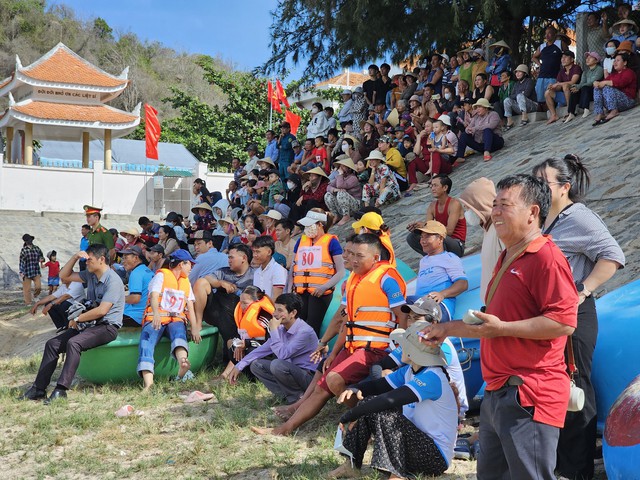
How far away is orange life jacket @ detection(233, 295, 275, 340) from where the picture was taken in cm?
748

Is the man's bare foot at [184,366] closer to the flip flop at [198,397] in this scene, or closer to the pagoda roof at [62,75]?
the flip flop at [198,397]

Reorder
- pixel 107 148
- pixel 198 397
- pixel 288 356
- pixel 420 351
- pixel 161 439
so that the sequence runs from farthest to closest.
A: pixel 107 148 < pixel 198 397 < pixel 288 356 < pixel 161 439 < pixel 420 351

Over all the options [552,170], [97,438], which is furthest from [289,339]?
[552,170]

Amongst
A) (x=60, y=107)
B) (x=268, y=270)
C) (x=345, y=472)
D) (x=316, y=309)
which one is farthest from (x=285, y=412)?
(x=60, y=107)

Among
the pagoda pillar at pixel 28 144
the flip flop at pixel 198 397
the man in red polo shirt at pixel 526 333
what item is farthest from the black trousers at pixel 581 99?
the pagoda pillar at pixel 28 144

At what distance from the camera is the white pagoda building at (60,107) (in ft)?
104

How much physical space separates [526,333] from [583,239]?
1.25m

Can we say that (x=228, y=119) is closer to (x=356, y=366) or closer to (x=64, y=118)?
(x=64, y=118)

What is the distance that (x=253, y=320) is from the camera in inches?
295

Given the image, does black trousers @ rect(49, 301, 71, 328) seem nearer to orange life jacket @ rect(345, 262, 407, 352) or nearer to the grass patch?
the grass patch

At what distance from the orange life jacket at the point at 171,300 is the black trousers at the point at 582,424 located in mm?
4795

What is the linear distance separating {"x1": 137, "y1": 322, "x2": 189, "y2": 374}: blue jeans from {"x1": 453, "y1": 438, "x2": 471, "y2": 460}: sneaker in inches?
146

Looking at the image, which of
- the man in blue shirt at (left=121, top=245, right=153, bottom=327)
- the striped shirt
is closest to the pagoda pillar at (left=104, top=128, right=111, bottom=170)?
the man in blue shirt at (left=121, top=245, right=153, bottom=327)

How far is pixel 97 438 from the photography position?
235 inches
